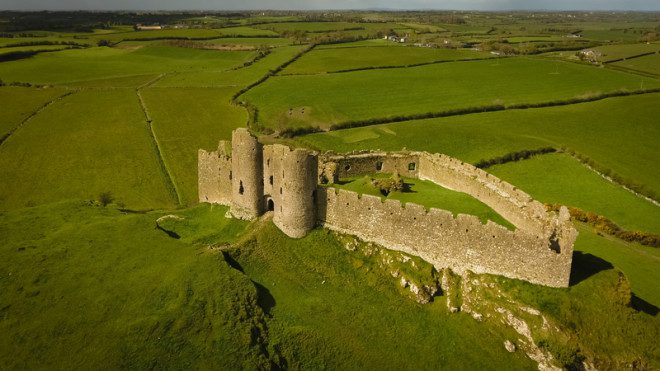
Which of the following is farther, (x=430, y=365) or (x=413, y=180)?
(x=413, y=180)

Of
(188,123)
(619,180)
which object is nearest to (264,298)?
(619,180)

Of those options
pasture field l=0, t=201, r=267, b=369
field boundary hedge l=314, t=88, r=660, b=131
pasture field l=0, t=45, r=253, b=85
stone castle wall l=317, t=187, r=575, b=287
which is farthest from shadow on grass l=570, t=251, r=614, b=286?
pasture field l=0, t=45, r=253, b=85

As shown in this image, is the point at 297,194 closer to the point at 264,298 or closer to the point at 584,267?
the point at 264,298

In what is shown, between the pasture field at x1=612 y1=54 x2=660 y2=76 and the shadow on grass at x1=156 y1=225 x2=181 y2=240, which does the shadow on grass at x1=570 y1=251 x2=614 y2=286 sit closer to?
the shadow on grass at x1=156 y1=225 x2=181 y2=240

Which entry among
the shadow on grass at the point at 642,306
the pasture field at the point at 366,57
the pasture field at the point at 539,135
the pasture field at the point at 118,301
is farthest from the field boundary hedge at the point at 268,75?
the shadow on grass at the point at 642,306

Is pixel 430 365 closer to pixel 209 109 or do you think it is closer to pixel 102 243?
pixel 102 243

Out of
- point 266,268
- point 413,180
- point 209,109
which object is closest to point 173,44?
point 209,109

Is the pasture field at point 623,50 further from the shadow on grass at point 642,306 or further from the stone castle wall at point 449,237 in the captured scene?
the stone castle wall at point 449,237
